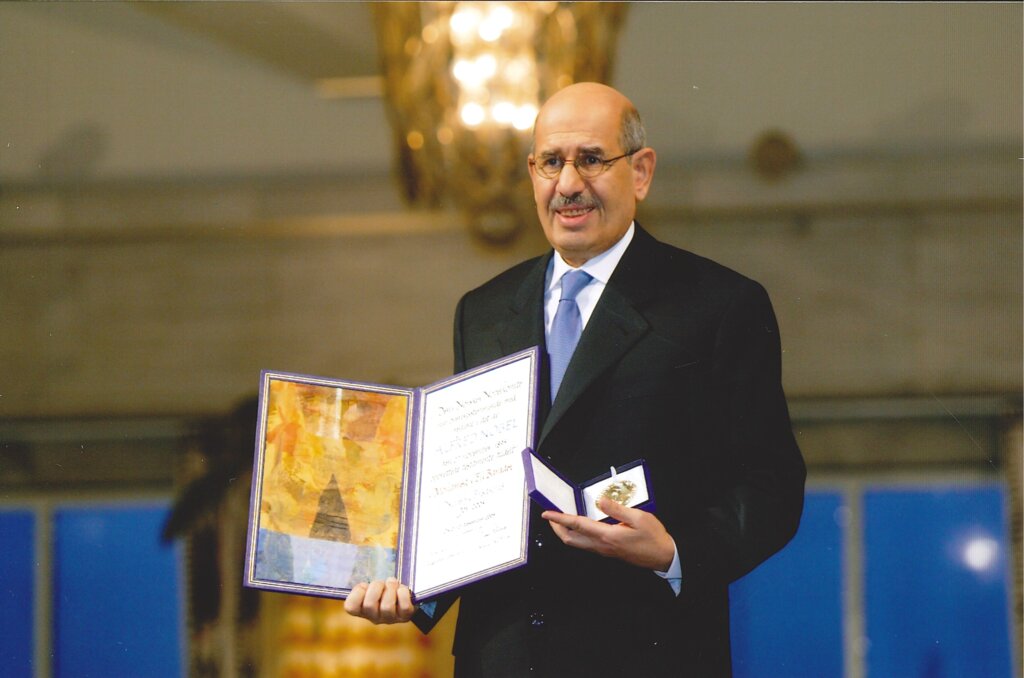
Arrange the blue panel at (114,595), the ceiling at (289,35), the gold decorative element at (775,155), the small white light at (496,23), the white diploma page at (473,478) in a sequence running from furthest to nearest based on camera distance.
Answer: the gold decorative element at (775,155) < the ceiling at (289,35) < the blue panel at (114,595) < the small white light at (496,23) < the white diploma page at (473,478)

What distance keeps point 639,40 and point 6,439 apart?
268cm

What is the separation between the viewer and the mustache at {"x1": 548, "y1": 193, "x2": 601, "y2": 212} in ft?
7.94

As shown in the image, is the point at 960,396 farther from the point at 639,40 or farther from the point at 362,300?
the point at 362,300

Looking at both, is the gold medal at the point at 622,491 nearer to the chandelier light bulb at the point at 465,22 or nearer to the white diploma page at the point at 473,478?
the white diploma page at the point at 473,478

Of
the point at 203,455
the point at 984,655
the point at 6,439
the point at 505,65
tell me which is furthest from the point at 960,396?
the point at 6,439

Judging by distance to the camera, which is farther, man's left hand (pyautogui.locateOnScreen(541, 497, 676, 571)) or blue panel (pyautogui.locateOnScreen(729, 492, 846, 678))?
blue panel (pyautogui.locateOnScreen(729, 492, 846, 678))

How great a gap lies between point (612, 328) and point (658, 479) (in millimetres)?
299

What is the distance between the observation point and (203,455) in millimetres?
4562

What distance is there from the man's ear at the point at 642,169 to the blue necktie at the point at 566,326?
0.20 metres

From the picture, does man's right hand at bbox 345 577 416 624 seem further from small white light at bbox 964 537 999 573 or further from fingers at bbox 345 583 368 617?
small white light at bbox 964 537 999 573

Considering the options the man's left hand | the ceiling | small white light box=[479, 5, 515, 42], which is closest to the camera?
the man's left hand

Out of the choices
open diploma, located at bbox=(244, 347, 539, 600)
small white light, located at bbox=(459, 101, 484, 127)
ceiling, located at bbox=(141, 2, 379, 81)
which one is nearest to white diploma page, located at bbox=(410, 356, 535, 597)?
open diploma, located at bbox=(244, 347, 539, 600)

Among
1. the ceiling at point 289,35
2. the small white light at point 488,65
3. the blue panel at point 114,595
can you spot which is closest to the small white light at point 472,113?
the small white light at point 488,65

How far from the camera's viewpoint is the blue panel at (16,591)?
3.84 metres
